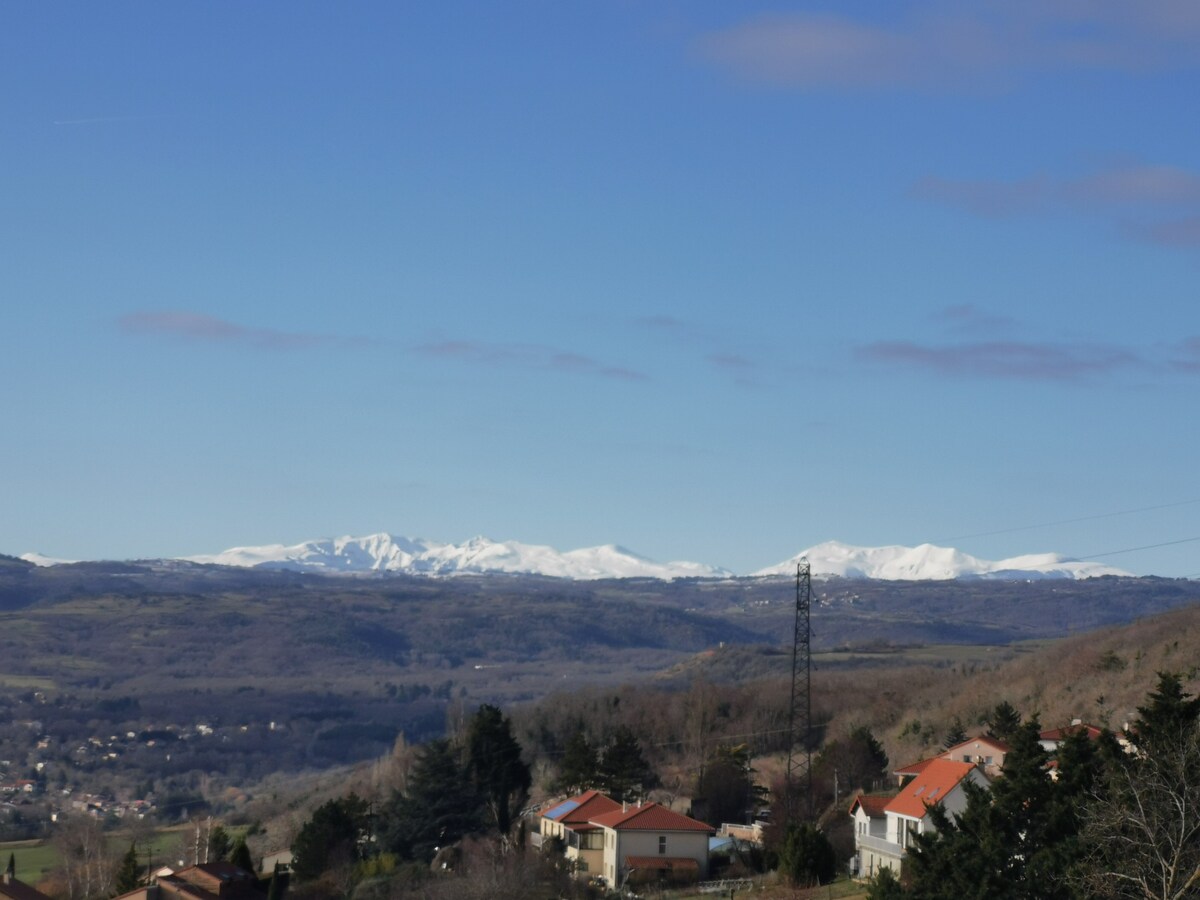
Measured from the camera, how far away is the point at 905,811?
171 ft

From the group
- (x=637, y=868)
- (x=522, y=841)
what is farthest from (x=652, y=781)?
(x=637, y=868)

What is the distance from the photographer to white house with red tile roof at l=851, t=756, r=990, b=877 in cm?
5119

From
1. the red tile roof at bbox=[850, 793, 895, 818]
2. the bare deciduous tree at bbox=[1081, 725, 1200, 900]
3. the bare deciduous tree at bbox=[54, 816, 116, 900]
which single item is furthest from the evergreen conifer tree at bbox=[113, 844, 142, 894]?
the bare deciduous tree at bbox=[1081, 725, 1200, 900]

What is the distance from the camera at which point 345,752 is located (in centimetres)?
19138

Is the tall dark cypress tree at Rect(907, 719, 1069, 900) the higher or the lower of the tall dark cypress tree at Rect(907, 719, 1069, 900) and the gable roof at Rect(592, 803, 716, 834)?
the higher

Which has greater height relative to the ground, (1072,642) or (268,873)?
(1072,642)

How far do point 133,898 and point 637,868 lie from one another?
16.6 m

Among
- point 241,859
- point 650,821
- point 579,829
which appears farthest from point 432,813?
point 650,821

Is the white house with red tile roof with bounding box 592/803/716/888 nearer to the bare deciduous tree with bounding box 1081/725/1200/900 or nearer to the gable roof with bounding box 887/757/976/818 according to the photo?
the gable roof with bounding box 887/757/976/818

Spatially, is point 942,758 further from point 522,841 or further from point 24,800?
point 24,800

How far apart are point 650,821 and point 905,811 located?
9419 mm

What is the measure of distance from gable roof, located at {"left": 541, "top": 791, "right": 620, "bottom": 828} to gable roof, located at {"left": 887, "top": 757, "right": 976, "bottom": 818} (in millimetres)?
11267

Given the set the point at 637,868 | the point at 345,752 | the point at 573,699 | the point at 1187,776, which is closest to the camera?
the point at 1187,776

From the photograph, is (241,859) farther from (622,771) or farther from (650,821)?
(650,821)
